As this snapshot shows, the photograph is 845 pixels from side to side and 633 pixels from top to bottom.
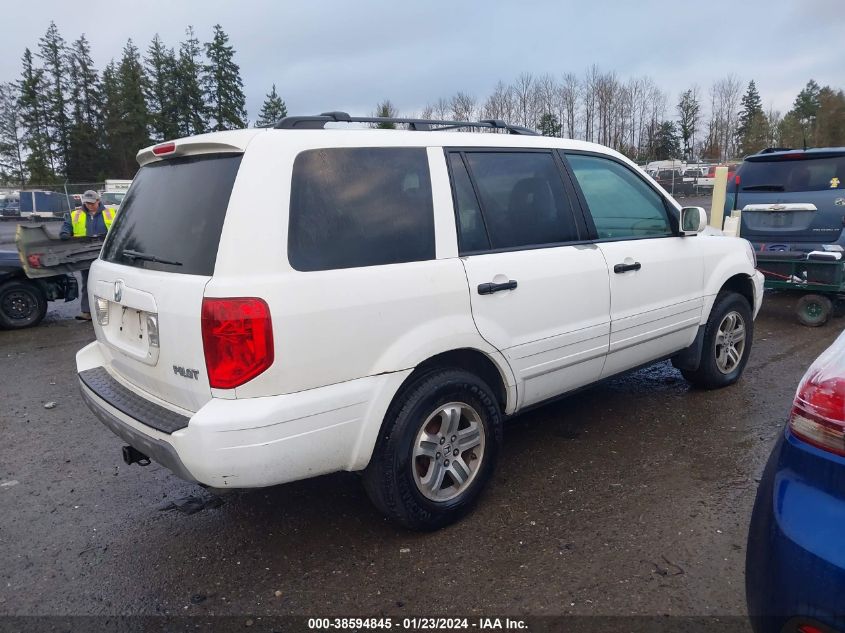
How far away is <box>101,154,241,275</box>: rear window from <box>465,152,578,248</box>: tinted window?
1.33 m

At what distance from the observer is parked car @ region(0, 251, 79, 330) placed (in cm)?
852

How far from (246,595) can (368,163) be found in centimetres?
202

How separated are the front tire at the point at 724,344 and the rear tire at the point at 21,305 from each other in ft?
27.8

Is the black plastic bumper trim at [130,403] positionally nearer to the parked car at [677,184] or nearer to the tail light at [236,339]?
the tail light at [236,339]

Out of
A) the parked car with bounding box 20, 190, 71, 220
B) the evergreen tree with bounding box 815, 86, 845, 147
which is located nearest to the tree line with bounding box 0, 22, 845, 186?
Result: the evergreen tree with bounding box 815, 86, 845, 147

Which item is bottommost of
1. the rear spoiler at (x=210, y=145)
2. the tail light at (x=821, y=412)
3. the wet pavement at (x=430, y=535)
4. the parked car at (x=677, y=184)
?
the wet pavement at (x=430, y=535)

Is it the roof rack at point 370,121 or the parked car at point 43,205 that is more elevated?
the parked car at point 43,205

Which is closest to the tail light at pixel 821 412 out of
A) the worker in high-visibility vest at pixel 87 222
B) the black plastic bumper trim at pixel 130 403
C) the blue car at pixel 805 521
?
the blue car at pixel 805 521

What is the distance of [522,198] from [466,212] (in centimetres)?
50

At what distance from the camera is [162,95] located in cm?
6644

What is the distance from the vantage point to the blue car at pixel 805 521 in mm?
1642

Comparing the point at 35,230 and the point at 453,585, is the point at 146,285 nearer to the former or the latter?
the point at 453,585

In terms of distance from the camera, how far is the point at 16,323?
860cm

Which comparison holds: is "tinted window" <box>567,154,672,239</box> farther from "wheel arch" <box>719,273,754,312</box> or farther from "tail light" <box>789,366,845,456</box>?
"tail light" <box>789,366,845,456</box>
